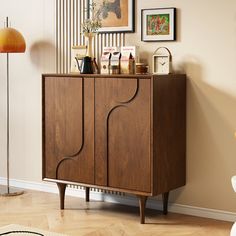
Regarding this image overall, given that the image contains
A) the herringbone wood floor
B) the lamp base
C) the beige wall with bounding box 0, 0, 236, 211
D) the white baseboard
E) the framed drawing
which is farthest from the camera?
the lamp base

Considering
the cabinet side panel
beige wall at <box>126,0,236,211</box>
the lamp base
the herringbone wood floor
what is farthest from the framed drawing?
the lamp base

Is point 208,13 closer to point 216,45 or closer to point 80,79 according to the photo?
point 216,45

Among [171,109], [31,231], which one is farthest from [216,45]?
[31,231]

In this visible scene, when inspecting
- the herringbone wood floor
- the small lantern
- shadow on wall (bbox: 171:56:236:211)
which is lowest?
the herringbone wood floor

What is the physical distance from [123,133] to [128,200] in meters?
0.78

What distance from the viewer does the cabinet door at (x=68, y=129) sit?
179 inches

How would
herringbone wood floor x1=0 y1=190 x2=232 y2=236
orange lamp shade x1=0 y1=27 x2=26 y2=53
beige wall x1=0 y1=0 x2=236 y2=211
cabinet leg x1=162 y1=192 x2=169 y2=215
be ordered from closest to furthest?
1. herringbone wood floor x1=0 y1=190 x2=232 y2=236
2. beige wall x1=0 y1=0 x2=236 y2=211
3. cabinet leg x1=162 y1=192 x2=169 y2=215
4. orange lamp shade x1=0 y1=27 x2=26 y2=53

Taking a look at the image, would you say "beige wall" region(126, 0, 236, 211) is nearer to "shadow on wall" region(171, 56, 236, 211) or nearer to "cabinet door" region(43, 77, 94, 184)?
"shadow on wall" region(171, 56, 236, 211)

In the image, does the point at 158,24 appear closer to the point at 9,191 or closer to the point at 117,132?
the point at 117,132

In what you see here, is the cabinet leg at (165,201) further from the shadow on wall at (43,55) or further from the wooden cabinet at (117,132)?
the shadow on wall at (43,55)

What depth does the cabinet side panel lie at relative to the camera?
4.25 m

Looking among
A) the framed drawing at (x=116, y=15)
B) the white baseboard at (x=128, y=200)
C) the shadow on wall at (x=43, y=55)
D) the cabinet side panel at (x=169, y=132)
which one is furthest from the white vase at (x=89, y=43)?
the white baseboard at (x=128, y=200)

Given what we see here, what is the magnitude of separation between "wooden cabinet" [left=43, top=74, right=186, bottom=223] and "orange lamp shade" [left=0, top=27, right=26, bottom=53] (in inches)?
19.7

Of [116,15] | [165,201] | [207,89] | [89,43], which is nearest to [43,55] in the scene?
[89,43]
